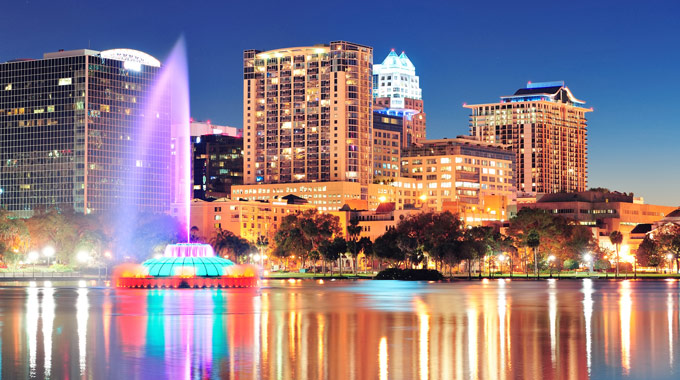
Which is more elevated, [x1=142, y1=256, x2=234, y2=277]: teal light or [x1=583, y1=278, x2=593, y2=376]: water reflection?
[x1=142, y1=256, x2=234, y2=277]: teal light

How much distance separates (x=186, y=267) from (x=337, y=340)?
78.4 meters

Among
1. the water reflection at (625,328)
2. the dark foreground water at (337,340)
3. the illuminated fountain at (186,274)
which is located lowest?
the water reflection at (625,328)

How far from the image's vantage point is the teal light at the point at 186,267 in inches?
A: 5089

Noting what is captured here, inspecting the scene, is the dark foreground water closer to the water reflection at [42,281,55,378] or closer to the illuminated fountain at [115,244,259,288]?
the water reflection at [42,281,55,378]

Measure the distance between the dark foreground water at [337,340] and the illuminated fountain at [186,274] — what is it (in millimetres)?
38896

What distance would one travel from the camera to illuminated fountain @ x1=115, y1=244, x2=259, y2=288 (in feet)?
416

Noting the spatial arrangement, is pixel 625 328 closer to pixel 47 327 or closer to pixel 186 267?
pixel 47 327

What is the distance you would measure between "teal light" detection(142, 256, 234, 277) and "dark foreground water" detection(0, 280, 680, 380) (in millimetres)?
41280

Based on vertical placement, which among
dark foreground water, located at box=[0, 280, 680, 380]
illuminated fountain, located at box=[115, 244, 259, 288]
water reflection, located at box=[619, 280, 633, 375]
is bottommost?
water reflection, located at box=[619, 280, 633, 375]

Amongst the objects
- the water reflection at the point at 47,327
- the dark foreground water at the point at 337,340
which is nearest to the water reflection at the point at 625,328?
the dark foreground water at the point at 337,340

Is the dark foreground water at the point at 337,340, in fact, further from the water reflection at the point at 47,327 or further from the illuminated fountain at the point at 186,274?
the illuminated fountain at the point at 186,274

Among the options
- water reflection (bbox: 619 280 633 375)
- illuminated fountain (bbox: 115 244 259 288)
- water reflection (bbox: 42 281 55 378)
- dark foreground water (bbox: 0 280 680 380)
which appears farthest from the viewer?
illuminated fountain (bbox: 115 244 259 288)

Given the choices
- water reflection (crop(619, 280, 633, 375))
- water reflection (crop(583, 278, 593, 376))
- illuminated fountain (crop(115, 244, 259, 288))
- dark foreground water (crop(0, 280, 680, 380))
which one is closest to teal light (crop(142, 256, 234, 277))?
illuminated fountain (crop(115, 244, 259, 288))

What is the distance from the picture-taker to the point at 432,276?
17488 cm
